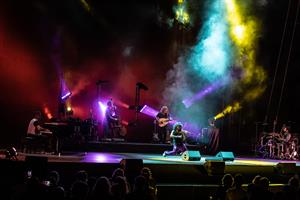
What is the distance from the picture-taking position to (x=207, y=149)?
53.3ft

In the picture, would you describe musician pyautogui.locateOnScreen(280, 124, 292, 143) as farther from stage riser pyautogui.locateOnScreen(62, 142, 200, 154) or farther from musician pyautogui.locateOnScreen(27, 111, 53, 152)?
musician pyautogui.locateOnScreen(27, 111, 53, 152)

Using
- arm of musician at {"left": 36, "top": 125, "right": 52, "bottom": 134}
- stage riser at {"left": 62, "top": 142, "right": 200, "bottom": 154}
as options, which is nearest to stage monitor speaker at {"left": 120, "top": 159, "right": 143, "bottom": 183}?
arm of musician at {"left": 36, "top": 125, "right": 52, "bottom": 134}

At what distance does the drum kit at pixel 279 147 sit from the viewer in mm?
16097

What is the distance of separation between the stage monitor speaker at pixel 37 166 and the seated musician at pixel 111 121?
801 cm

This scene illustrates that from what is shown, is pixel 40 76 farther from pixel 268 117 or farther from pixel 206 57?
pixel 268 117

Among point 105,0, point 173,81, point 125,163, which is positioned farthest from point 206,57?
point 125,163

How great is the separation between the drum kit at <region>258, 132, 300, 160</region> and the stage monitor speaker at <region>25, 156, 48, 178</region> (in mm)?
10432

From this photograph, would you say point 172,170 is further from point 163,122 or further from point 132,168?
point 163,122

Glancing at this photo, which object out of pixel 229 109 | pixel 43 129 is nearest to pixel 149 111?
pixel 229 109

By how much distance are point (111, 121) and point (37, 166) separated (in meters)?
8.26

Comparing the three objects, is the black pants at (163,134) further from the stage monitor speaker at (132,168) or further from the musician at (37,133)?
the stage monitor speaker at (132,168)

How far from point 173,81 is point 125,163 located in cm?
1033

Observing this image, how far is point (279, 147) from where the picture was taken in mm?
16328

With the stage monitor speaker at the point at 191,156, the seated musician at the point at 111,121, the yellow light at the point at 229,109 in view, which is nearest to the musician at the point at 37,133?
the seated musician at the point at 111,121
